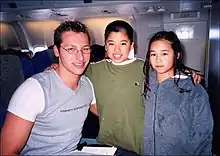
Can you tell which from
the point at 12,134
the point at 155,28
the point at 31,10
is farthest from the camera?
the point at 155,28

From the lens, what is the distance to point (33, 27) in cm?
585

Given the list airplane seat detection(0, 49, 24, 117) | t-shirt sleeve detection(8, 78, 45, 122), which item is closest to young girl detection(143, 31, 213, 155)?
t-shirt sleeve detection(8, 78, 45, 122)

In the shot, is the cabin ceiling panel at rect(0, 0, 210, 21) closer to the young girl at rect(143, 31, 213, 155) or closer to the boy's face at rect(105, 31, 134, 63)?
the boy's face at rect(105, 31, 134, 63)

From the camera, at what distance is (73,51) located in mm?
1712

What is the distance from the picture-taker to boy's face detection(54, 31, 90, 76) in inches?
66.8

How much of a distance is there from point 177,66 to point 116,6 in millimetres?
2511

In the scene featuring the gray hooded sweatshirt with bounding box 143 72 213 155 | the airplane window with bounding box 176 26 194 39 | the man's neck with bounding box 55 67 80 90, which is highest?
the airplane window with bounding box 176 26 194 39

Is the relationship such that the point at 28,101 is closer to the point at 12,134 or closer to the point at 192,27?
the point at 12,134

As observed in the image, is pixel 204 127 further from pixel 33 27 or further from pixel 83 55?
pixel 33 27

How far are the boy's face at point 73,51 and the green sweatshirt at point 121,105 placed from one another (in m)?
0.39

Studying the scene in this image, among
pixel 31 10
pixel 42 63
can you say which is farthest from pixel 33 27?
pixel 42 63

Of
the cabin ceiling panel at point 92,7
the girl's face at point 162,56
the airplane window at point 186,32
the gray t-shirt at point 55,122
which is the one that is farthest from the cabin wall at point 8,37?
the girl's face at point 162,56

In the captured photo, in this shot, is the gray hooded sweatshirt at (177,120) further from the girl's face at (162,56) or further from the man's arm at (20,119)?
the man's arm at (20,119)

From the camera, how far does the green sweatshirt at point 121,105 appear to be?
6.47 ft
